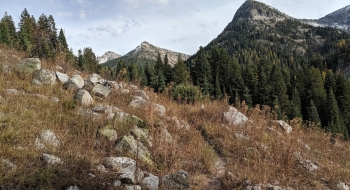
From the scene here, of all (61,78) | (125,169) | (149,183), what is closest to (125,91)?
(61,78)

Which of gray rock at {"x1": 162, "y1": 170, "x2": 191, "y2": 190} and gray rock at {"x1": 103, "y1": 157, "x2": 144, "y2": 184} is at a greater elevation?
gray rock at {"x1": 103, "y1": 157, "x2": 144, "y2": 184}

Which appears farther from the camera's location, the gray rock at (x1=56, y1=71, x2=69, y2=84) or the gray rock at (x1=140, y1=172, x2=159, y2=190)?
the gray rock at (x1=56, y1=71, x2=69, y2=84)

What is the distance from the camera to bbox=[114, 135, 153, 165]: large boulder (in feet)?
16.0

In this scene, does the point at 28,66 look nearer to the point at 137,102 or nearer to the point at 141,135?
the point at 137,102

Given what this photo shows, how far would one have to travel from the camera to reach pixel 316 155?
762cm

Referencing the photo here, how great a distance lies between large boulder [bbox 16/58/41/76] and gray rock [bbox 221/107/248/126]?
6.56 metres

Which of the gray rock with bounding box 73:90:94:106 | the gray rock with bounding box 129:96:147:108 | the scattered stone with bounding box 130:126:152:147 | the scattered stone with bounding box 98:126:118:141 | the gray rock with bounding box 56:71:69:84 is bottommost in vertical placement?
the scattered stone with bounding box 130:126:152:147

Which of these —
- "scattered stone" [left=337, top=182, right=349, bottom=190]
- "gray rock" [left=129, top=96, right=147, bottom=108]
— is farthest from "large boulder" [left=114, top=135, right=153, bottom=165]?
"scattered stone" [left=337, top=182, right=349, bottom=190]

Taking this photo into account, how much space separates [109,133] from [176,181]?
1981 mm

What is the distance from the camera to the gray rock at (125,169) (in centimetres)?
384

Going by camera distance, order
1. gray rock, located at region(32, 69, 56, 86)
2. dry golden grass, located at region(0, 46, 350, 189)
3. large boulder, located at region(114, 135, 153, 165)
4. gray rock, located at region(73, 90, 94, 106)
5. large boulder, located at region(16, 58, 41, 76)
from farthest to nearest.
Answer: large boulder, located at region(16, 58, 41, 76), gray rock, located at region(32, 69, 56, 86), gray rock, located at region(73, 90, 94, 106), large boulder, located at region(114, 135, 153, 165), dry golden grass, located at region(0, 46, 350, 189)

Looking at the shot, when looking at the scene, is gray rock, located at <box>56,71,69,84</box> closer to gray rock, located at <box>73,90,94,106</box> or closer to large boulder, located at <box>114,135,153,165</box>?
gray rock, located at <box>73,90,94,106</box>

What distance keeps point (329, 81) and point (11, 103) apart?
84.9 meters

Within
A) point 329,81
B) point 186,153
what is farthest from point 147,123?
point 329,81
